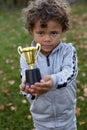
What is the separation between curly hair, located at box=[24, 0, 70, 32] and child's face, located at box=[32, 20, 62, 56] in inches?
1.2

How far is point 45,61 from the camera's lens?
2943 millimetres

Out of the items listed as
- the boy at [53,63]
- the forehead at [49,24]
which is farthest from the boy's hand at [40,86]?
the forehead at [49,24]

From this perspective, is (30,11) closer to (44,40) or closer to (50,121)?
(44,40)

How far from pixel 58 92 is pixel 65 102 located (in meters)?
0.11

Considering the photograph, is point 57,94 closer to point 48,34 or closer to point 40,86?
point 48,34

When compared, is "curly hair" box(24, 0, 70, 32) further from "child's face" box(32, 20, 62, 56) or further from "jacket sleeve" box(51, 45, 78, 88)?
"jacket sleeve" box(51, 45, 78, 88)

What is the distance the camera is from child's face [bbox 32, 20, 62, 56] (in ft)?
9.06

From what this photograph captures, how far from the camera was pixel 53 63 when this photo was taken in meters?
2.93

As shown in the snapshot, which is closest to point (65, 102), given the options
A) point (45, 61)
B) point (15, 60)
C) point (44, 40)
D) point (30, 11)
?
point (45, 61)

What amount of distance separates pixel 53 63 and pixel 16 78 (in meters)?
3.69

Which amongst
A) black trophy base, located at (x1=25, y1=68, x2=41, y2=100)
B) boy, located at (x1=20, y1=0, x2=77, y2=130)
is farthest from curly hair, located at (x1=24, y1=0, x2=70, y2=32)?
black trophy base, located at (x1=25, y1=68, x2=41, y2=100)

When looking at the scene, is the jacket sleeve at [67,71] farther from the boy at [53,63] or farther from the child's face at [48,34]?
the child's face at [48,34]

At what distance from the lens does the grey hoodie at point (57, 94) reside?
114 inches

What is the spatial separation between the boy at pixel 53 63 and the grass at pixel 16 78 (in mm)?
1639
